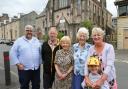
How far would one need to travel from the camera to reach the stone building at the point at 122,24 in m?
49.9

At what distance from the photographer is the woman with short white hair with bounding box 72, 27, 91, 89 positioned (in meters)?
7.66

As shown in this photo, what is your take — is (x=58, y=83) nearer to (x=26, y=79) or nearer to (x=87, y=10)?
(x=26, y=79)

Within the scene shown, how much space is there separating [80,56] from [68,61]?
0.30 metres

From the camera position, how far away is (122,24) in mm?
51281

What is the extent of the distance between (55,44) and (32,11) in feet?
364

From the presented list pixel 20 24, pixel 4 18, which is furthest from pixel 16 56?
pixel 4 18

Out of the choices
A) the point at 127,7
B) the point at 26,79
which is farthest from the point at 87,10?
the point at 26,79

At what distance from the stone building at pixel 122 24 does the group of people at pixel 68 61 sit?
135ft

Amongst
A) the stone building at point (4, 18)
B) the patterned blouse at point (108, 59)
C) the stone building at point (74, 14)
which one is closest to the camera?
the patterned blouse at point (108, 59)

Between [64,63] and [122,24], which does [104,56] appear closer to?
[64,63]

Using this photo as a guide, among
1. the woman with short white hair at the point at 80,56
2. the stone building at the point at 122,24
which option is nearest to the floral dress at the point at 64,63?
the woman with short white hair at the point at 80,56

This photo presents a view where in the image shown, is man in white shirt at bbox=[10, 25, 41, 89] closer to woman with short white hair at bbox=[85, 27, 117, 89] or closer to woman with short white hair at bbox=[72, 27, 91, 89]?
woman with short white hair at bbox=[72, 27, 91, 89]

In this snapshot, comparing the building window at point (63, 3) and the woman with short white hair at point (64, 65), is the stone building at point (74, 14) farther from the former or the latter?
the woman with short white hair at point (64, 65)

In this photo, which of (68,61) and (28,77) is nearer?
(68,61)
